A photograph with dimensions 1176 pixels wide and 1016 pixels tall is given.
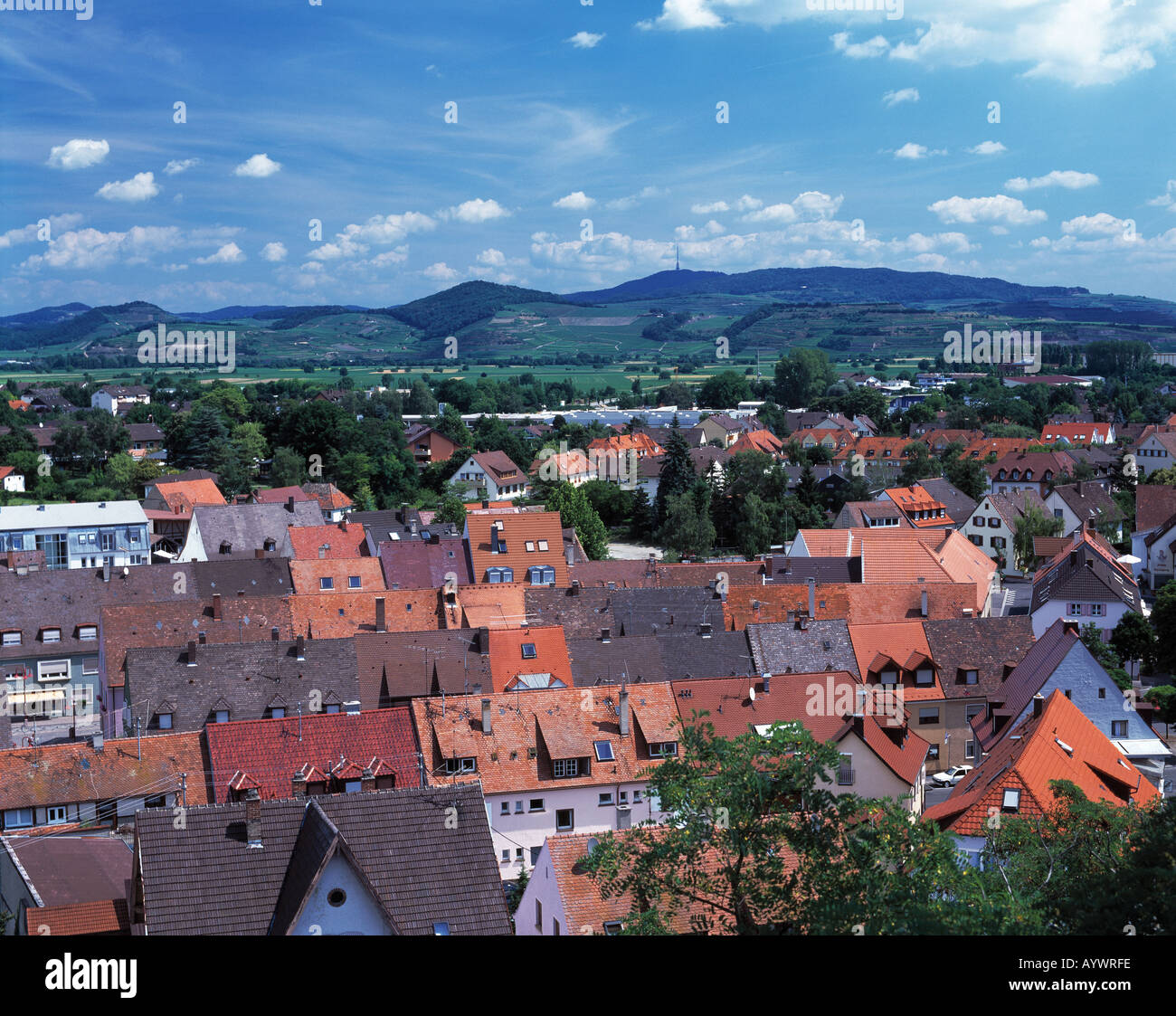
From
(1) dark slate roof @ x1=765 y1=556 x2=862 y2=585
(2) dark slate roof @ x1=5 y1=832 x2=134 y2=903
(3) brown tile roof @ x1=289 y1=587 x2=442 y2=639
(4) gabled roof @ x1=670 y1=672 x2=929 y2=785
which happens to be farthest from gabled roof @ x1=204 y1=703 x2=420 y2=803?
(1) dark slate roof @ x1=765 y1=556 x2=862 y2=585

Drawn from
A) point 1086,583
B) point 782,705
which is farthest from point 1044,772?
point 1086,583

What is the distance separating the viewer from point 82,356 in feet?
299

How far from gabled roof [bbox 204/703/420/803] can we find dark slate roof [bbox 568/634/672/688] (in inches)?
162

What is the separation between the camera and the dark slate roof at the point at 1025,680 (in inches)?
652

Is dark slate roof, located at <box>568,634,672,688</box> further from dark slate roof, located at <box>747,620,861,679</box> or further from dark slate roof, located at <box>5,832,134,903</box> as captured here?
dark slate roof, located at <box>5,832,134,903</box>

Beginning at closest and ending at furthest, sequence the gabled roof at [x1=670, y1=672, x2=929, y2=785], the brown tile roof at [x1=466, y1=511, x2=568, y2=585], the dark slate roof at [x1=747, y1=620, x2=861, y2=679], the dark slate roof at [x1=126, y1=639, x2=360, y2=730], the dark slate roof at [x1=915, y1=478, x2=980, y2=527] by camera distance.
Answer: the gabled roof at [x1=670, y1=672, x2=929, y2=785], the dark slate roof at [x1=126, y1=639, x2=360, y2=730], the dark slate roof at [x1=747, y1=620, x2=861, y2=679], the brown tile roof at [x1=466, y1=511, x2=568, y2=585], the dark slate roof at [x1=915, y1=478, x2=980, y2=527]

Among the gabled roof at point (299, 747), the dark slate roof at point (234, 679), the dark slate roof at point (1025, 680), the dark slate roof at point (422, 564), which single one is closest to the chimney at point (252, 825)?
the gabled roof at point (299, 747)

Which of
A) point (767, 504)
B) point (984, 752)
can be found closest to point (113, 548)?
point (767, 504)

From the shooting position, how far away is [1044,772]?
12.9 meters

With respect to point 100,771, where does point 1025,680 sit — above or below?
above

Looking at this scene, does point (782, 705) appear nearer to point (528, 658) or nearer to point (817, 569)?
point (528, 658)

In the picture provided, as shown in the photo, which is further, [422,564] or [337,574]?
[422,564]

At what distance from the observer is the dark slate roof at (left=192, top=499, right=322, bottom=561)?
107ft

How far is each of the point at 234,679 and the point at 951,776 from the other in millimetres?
10501
